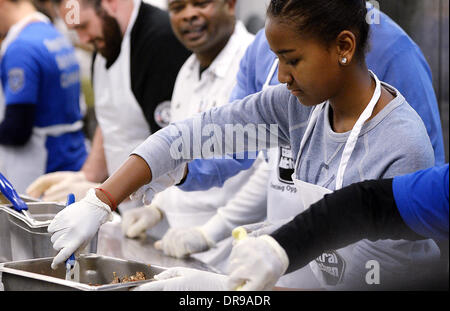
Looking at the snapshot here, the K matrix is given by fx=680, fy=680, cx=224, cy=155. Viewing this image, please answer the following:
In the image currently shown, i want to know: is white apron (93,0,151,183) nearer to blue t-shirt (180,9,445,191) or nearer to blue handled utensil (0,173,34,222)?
blue handled utensil (0,173,34,222)

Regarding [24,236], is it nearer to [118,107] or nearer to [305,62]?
[305,62]

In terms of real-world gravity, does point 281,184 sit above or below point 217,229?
above

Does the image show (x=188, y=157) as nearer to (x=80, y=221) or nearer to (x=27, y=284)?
(x=80, y=221)

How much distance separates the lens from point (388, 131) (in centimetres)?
108

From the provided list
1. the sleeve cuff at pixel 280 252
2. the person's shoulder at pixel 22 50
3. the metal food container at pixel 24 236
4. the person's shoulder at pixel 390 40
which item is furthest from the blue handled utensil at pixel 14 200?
the person's shoulder at pixel 22 50

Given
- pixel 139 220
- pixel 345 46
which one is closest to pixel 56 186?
pixel 139 220

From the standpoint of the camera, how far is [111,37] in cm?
223

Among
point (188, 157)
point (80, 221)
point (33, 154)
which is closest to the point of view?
point (80, 221)

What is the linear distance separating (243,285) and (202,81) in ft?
3.69

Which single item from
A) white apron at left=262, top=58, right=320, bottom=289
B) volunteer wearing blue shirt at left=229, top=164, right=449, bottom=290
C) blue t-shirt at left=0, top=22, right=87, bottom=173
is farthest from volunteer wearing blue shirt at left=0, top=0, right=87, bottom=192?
volunteer wearing blue shirt at left=229, top=164, right=449, bottom=290

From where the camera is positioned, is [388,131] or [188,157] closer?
[388,131]

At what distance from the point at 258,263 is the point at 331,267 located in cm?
30

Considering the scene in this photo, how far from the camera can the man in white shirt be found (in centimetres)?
186
